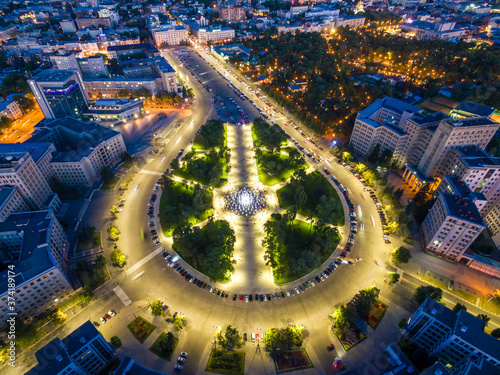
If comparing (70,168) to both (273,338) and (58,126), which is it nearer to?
(58,126)

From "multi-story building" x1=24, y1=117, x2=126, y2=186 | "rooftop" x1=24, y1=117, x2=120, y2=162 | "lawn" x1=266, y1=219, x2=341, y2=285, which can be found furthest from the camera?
"rooftop" x1=24, y1=117, x2=120, y2=162

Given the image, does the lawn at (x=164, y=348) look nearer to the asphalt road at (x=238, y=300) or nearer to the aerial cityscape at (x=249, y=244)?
the aerial cityscape at (x=249, y=244)

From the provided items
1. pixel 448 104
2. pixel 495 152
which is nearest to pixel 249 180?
pixel 495 152

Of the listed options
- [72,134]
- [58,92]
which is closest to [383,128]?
[72,134]

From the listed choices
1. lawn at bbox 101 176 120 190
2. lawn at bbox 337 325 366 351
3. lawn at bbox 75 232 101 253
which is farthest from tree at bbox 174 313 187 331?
lawn at bbox 101 176 120 190

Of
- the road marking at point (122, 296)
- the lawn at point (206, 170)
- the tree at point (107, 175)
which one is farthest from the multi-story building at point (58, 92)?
the road marking at point (122, 296)

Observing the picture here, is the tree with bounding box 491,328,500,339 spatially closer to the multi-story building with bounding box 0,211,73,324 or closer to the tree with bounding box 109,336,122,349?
the tree with bounding box 109,336,122,349

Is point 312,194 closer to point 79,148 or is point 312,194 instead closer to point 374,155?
point 374,155
